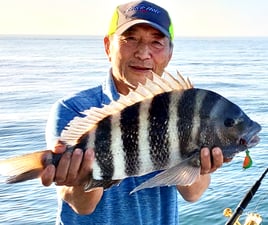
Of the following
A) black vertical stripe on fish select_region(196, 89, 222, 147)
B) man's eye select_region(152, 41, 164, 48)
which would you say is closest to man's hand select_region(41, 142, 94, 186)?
black vertical stripe on fish select_region(196, 89, 222, 147)

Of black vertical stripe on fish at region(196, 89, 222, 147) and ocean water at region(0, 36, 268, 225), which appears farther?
ocean water at region(0, 36, 268, 225)

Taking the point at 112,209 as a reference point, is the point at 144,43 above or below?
above

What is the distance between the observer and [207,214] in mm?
10070

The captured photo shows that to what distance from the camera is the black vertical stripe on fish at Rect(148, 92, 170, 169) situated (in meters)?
2.57

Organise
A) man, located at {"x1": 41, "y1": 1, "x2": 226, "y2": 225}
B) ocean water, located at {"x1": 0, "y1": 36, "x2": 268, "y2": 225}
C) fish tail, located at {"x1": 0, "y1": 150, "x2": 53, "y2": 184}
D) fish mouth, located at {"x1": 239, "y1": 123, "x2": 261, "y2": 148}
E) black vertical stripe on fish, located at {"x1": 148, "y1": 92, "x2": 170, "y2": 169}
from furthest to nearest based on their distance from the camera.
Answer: ocean water, located at {"x1": 0, "y1": 36, "x2": 268, "y2": 225} < man, located at {"x1": 41, "y1": 1, "x2": 226, "y2": 225} < fish mouth, located at {"x1": 239, "y1": 123, "x2": 261, "y2": 148} < black vertical stripe on fish, located at {"x1": 148, "y1": 92, "x2": 170, "y2": 169} < fish tail, located at {"x1": 0, "y1": 150, "x2": 53, "y2": 184}

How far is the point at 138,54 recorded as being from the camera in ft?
10.3

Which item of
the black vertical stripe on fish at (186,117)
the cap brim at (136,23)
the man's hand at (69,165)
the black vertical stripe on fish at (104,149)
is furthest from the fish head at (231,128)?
the cap brim at (136,23)

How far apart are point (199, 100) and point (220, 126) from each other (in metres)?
0.16

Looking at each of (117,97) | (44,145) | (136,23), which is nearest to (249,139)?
(117,97)

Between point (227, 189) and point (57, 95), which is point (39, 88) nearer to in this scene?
point (57, 95)

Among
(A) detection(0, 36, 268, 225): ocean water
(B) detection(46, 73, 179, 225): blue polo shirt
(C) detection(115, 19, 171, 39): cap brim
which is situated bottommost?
(A) detection(0, 36, 268, 225): ocean water

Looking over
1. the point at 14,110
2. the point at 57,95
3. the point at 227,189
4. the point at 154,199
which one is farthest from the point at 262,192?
the point at 57,95

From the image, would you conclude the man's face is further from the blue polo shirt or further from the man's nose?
the blue polo shirt

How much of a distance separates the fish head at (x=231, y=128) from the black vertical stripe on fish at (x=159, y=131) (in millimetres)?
232
